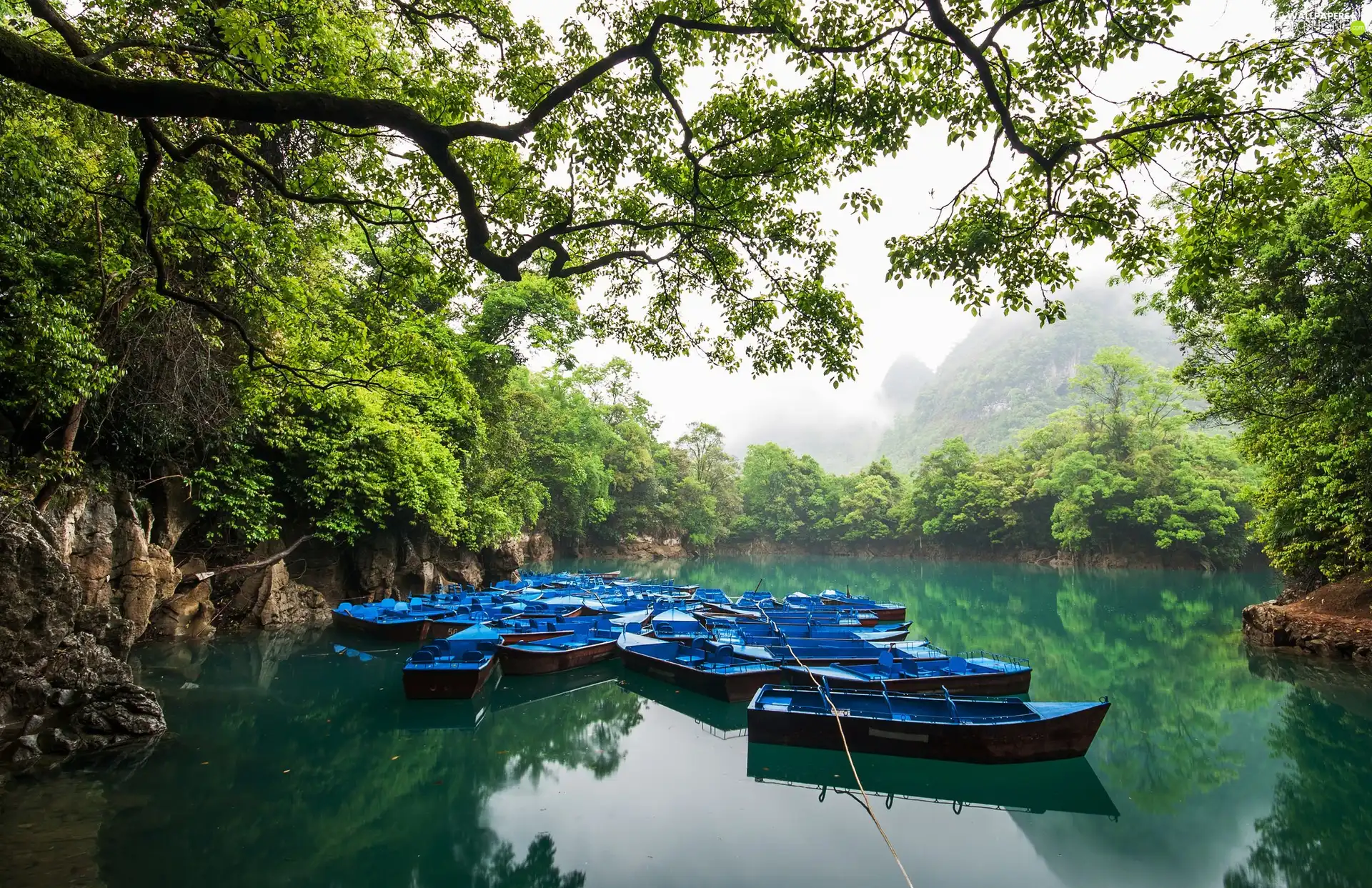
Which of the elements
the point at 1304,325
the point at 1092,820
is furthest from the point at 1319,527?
the point at 1092,820

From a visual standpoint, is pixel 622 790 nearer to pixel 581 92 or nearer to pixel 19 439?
pixel 581 92

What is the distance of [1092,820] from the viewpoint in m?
6.64

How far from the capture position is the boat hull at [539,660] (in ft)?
→ 37.4

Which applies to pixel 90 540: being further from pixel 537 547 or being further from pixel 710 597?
pixel 537 547

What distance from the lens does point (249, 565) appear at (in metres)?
13.5

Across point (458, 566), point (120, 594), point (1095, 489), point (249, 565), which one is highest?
point (1095, 489)

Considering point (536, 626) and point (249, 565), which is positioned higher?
point (249, 565)

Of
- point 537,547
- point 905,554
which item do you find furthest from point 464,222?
point 905,554

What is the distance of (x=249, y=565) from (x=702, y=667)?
10477mm

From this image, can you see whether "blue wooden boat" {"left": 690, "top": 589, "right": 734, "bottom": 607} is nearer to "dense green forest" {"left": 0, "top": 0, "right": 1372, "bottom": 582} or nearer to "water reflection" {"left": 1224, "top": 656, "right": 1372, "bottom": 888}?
"dense green forest" {"left": 0, "top": 0, "right": 1372, "bottom": 582}

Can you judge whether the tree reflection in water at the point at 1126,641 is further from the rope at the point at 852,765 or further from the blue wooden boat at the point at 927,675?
the rope at the point at 852,765

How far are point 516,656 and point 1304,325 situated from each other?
1473 cm

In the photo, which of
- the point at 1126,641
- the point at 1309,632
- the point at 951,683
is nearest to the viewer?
the point at 951,683

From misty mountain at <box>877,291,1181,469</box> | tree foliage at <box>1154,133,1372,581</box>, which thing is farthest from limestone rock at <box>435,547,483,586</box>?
misty mountain at <box>877,291,1181,469</box>
